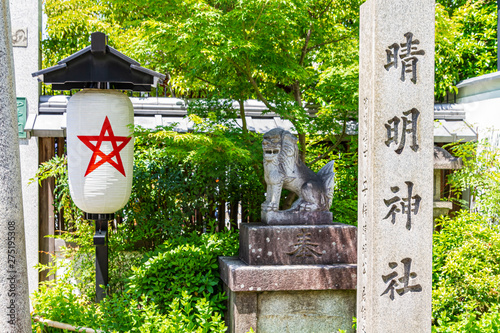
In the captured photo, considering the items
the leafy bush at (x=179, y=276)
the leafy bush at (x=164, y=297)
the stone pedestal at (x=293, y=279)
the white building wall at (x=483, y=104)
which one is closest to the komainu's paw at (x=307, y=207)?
the stone pedestal at (x=293, y=279)

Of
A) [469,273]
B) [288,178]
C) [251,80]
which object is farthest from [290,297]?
[251,80]

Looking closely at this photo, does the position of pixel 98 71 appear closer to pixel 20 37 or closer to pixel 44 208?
pixel 20 37

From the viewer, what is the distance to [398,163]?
13.8 feet

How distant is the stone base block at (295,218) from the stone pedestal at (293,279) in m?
0.13

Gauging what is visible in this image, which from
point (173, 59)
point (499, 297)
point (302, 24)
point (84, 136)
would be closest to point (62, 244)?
point (84, 136)

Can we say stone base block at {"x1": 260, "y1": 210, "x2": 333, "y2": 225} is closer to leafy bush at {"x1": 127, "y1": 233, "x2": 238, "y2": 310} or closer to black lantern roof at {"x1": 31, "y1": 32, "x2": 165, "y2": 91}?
leafy bush at {"x1": 127, "y1": 233, "x2": 238, "y2": 310}

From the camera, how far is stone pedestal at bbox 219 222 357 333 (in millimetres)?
5637

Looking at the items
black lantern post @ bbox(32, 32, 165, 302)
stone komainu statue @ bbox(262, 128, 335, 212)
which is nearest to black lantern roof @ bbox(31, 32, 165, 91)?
black lantern post @ bbox(32, 32, 165, 302)

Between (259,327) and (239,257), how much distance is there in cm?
→ 92

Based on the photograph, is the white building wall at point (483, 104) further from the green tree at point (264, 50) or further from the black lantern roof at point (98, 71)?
the black lantern roof at point (98, 71)

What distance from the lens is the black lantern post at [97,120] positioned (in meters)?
5.68

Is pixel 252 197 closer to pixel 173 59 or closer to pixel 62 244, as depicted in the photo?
pixel 173 59

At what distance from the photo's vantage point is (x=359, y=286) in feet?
14.6

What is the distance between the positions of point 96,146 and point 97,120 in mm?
295
